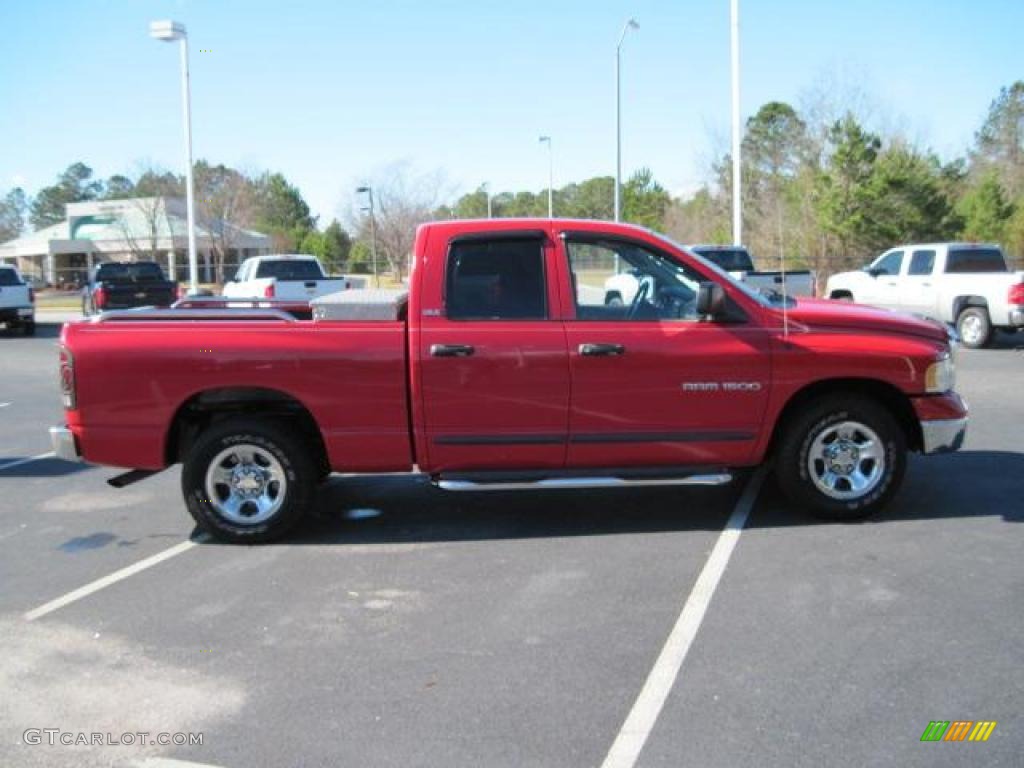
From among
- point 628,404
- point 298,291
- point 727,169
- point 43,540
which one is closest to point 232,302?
point 43,540

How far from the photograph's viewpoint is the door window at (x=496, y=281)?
580 cm

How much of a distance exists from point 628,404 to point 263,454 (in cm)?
230

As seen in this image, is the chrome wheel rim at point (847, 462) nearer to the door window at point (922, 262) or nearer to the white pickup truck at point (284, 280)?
the door window at point (922, 262)

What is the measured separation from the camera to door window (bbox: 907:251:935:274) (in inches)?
682

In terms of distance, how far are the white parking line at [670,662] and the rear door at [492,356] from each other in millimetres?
1154

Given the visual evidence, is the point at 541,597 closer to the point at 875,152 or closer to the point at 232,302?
the point at 232,302

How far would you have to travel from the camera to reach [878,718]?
359 cm

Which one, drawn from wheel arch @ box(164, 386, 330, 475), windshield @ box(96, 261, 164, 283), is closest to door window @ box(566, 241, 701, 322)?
wheel arch @ box(164, 386, 330, 475)

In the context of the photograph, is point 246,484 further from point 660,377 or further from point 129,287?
point 129,287

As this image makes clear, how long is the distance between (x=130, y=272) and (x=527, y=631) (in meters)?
24.4

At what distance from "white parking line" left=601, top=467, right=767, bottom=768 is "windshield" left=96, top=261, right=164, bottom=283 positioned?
908 inches

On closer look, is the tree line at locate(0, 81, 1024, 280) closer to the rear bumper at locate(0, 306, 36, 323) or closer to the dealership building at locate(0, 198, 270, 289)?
the dealership building at locate(0, 198, 270, 289)

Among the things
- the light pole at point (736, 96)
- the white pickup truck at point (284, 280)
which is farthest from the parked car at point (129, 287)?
the light pole at point (736, 96)

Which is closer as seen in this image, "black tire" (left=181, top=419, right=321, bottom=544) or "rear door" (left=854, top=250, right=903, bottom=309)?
"black tire" (left=181, top=419, right=321, bottom=544)
